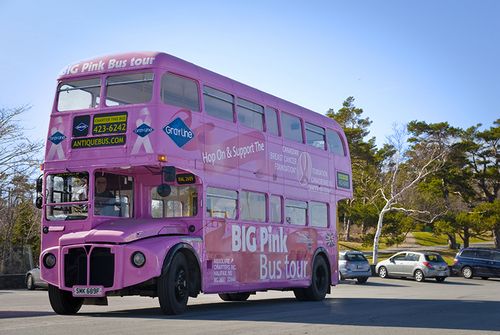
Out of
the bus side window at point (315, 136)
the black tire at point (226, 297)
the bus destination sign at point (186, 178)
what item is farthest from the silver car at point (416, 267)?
the bus destination sign at point (186, 178)

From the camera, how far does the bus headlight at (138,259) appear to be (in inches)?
393

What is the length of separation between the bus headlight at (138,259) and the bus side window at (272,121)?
5.61m

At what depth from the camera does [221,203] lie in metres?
12.3

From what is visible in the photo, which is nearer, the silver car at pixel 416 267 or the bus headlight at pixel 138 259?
the bus headlight at pixel 138 259

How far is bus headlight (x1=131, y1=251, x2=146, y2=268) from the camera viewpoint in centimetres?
998

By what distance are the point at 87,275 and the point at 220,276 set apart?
9.55ft

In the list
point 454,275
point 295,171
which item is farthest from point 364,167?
point 295,171

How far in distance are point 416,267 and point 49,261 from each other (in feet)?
79.8

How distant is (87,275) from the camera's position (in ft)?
33.4

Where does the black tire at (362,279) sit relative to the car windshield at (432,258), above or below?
below

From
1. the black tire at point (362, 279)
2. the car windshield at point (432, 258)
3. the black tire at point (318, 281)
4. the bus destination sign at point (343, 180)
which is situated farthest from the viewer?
the car windshield at point (432, 258)

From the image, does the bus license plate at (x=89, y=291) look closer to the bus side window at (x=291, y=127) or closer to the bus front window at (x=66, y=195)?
the bus front window at (x=66, y=195)

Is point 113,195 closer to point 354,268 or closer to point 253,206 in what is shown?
point 253,206

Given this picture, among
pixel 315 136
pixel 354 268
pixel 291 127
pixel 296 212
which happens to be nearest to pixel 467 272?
pixel 354 268
